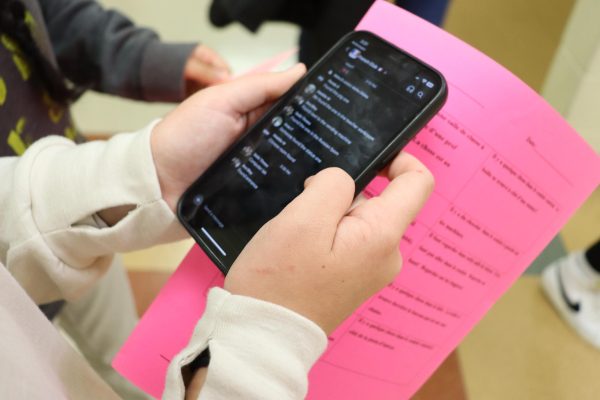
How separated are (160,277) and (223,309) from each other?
1.83 feet

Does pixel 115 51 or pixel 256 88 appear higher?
pixel 256 88

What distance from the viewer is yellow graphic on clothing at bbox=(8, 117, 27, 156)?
0.41 meters

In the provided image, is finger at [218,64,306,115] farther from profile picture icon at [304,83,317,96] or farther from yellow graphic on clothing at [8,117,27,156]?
yellow graphic on clothing at [8,117,27,156]

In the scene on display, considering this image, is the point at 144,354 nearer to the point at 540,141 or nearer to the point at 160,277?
the point at 540,141

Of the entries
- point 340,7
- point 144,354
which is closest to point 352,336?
point 144,354

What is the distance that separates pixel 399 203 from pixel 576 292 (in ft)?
1.44

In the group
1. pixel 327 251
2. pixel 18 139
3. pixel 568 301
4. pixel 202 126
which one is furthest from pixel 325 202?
pixel 568 301

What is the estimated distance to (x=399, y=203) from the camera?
0.92 ft

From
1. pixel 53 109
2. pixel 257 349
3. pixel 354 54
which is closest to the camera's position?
pixel 257 349

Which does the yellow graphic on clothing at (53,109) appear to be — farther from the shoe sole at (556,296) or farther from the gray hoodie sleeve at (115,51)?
the shoe sole at (556,296)

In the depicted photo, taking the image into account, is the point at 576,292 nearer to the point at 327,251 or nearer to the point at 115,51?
the point at 327,251

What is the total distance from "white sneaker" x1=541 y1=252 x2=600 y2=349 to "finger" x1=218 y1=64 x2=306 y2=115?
0.41 m

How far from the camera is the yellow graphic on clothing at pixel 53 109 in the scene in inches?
18.7

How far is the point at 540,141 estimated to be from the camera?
0.31 meters
